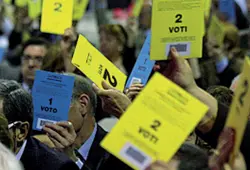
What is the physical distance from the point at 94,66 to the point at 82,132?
0.61 metres

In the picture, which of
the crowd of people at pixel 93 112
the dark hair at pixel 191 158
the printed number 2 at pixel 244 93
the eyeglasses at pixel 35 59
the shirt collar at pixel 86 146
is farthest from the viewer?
the eyeglasses at pixel 35 59

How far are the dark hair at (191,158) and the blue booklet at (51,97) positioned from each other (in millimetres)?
1539

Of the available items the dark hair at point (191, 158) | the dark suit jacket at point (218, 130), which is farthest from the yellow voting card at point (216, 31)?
the dark hair at point (191, 158)


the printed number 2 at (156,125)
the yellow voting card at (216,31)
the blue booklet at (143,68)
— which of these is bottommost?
the yellow voting card at (216,31)

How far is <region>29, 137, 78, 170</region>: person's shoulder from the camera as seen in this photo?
4559mm

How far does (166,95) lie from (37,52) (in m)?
5.34

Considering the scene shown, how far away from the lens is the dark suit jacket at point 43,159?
15.0 feet

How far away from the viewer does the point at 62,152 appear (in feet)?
16.0

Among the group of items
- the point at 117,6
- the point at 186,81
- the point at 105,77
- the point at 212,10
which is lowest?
the point at 117,6

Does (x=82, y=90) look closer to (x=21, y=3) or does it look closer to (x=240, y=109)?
(x=240, y=109)

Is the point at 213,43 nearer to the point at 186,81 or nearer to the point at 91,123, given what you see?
the point at 91,123

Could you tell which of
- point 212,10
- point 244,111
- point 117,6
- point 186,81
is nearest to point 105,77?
point 186,81

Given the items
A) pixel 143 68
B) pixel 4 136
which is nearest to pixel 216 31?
pixel 143 68

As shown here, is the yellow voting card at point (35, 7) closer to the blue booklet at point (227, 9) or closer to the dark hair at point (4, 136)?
the blue booklet at point (227, 9)
